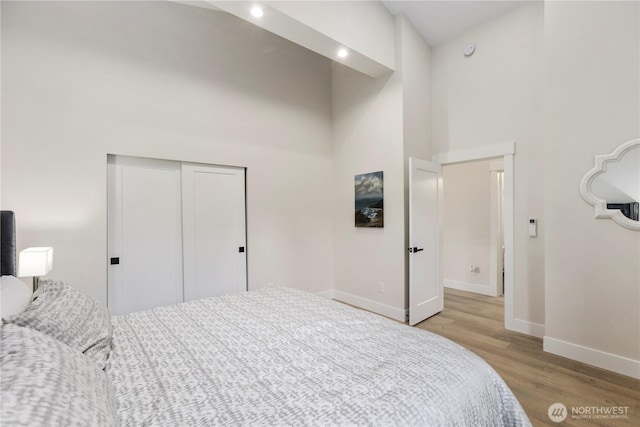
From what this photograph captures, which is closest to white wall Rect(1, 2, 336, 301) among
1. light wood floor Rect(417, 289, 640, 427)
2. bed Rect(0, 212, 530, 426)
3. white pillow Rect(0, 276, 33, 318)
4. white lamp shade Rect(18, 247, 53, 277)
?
white lamp shade Rect(18, 247, 53, 277)

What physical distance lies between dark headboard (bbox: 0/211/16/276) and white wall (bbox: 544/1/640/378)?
440 centimetres

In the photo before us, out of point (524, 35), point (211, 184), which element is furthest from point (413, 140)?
point (211, 184)

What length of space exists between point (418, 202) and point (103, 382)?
320cm

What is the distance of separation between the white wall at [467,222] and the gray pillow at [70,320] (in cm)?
432

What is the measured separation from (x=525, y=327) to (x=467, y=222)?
2.08m

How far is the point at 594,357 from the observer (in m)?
2.39

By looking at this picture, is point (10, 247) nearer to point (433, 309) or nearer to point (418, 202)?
point (418, 202)

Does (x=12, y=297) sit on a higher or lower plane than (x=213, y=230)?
lower

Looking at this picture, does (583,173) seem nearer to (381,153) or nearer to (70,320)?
(381,153)

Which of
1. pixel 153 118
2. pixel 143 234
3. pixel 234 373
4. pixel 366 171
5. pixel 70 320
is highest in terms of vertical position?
pixel 153 118

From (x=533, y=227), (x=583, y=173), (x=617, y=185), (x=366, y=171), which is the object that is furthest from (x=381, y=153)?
(x=617, y=185)

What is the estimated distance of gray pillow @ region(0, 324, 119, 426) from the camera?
678 mm

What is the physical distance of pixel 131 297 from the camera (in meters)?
2.87

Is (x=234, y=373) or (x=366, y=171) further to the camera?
(x=366, y=171)
